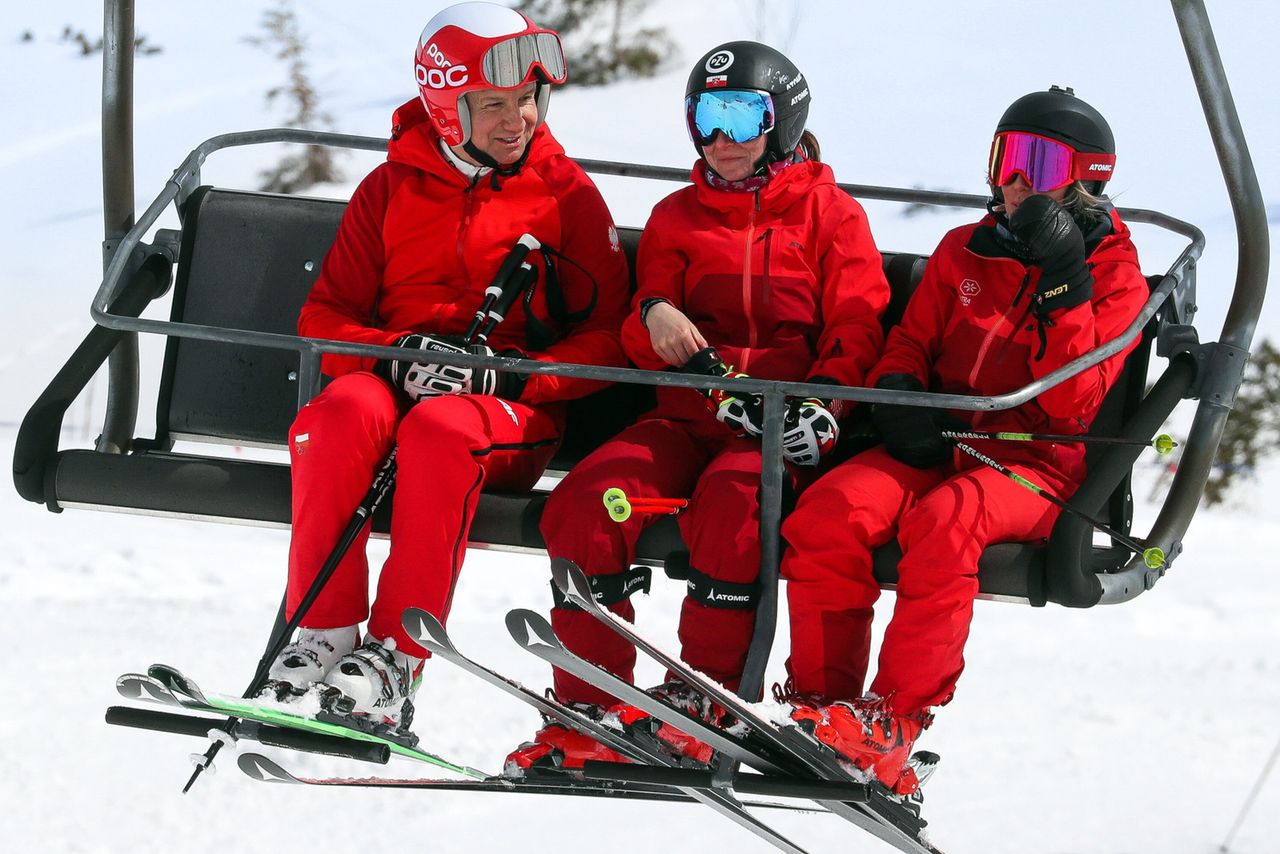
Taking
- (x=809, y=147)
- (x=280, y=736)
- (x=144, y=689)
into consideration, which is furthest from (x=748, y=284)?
(x=144, y=689)

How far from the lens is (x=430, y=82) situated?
3449 mm

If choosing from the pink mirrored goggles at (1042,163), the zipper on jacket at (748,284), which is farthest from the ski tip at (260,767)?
the pink mirrored goggles at (1042,163)

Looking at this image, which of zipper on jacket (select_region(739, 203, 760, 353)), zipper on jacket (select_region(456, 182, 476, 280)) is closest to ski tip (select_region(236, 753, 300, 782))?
zipper on jacket (select_region(456, 182, 476, 280))

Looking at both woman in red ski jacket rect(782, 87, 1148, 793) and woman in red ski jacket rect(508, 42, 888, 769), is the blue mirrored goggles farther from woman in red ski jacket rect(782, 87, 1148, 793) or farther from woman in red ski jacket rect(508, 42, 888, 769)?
woman in red ski jacket rect(782, 87, 1148, 793)

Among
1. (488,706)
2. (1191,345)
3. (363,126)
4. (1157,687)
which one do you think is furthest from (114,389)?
(363,126)

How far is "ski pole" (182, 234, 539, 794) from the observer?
9.54 feet

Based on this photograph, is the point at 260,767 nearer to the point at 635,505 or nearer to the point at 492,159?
the point at 635,505

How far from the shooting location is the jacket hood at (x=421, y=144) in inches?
141

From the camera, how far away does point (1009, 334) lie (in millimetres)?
3268

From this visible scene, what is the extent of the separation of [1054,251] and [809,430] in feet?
1.93

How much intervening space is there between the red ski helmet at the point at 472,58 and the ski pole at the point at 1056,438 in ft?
3.90

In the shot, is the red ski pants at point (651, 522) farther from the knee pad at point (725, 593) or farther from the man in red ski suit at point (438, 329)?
the man in red ski suit at point (438, 329)

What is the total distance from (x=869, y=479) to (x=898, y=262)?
994 mm

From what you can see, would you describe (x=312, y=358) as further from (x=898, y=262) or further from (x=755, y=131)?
(x=898, y=262)
